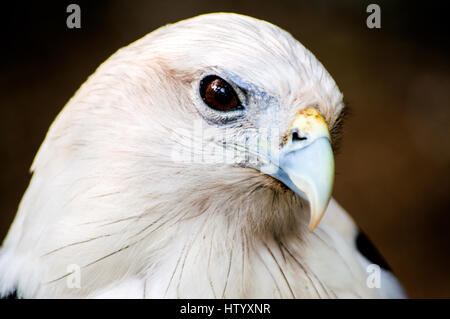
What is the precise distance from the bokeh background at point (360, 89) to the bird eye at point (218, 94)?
216 centimetres

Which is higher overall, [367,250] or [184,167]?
[184,167]

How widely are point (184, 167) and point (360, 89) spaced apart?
11.0 ft

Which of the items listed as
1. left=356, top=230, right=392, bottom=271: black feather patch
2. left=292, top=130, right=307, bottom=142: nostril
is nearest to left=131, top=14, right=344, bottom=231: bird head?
left=292, top=130, right=307, bottom=142: nostril

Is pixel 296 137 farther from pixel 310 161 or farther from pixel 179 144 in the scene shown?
pixel 179 144

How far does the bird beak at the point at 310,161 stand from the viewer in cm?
106

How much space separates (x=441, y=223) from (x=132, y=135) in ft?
10.3

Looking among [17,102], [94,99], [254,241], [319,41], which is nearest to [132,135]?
[94,99]

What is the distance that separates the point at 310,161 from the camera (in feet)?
3.54

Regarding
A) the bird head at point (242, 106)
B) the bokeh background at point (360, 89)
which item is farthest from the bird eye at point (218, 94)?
the bokeh background at point (360, 89)

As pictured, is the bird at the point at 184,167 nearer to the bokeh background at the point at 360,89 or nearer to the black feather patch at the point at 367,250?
the black feather patch at the point at 367,250

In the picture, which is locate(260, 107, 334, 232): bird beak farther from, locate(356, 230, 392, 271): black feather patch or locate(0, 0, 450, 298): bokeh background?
locate(0, 0, 450, 298): bokeh background

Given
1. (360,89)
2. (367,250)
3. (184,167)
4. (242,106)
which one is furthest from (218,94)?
(360,89)
